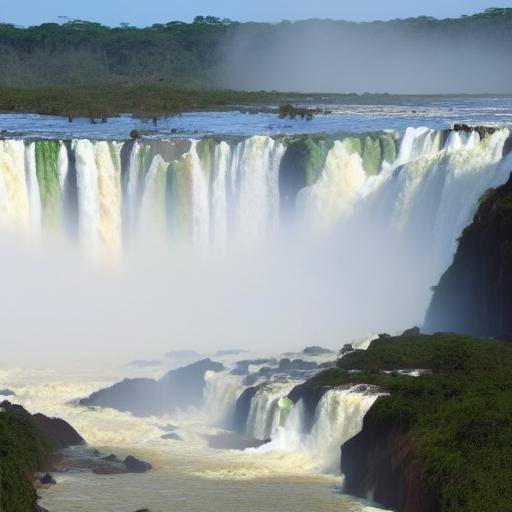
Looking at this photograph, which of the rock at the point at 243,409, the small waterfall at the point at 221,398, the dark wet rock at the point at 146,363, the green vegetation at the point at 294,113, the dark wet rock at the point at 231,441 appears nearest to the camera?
the dark wet rock at the point at 231,441

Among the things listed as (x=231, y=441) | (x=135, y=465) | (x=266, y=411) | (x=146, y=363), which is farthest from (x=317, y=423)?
(x=146, y=363)

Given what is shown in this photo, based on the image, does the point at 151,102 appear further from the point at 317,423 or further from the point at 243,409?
the point at 317,423

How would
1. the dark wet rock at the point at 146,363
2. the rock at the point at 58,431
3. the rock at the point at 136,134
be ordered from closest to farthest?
the rock at the point at 58,431 → the dark wet rock at the point at 146,363 → the rock at the point at 136,134

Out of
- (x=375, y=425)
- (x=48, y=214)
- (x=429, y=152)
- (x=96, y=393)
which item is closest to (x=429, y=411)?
(x=375, y=425)

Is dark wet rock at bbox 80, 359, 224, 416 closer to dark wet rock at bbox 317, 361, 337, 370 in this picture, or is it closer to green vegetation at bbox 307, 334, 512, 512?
dark wet rock at bbox 317, 361, 337, 370

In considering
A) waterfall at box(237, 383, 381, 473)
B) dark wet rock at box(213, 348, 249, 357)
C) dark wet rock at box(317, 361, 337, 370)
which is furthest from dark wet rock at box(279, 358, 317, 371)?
waterfall at box(237, 383, 381, 473)

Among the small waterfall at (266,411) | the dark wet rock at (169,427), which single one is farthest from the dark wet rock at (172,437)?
the small waterfall at (266,411)

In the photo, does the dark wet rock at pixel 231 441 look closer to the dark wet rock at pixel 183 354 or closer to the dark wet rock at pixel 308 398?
the dark wet rock at pixel 308 398
